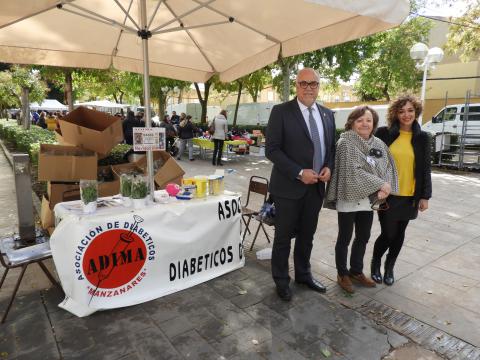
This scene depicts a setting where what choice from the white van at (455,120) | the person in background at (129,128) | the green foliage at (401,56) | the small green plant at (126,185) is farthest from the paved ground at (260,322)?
the green foliage at (401,56)

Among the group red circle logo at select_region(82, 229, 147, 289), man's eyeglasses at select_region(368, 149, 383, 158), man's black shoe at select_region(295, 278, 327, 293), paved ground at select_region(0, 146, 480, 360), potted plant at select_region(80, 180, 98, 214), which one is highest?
man's eyeglasses at select_region(368, 149, 383, 158)

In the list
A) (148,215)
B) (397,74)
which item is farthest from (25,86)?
(397,74)

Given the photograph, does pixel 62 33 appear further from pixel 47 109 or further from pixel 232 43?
pixel 47 109

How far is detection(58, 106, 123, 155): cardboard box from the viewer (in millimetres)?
4004

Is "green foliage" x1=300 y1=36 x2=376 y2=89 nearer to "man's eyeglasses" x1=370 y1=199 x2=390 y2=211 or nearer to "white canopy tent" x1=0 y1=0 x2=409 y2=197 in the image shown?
"white canopy tent" x1=0 y1=0 x2=409 y2=197

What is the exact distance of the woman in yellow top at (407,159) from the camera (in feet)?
10.4

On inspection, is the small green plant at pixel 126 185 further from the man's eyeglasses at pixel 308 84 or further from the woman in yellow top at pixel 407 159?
the woman in yellow top at pixel 407 159

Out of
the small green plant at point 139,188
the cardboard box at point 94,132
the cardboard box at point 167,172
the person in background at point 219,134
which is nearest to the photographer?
the small green plant at point 139,188

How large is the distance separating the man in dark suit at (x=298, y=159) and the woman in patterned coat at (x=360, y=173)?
13 cm

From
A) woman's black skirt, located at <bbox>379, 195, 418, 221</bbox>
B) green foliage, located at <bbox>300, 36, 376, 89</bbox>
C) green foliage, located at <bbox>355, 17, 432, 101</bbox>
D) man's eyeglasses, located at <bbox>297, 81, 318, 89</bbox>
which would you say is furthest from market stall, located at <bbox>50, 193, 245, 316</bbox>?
green foliage, located at <bbox>355, 17, 432, 101</bbox>

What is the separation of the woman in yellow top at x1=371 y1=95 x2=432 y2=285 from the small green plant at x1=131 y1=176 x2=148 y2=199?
2178 mm

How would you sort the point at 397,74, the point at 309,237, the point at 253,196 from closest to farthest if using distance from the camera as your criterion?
the point at 309,237 < the point at 253,196 < the point at 397,74

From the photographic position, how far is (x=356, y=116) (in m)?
3.11

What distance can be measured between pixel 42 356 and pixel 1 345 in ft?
1.22
